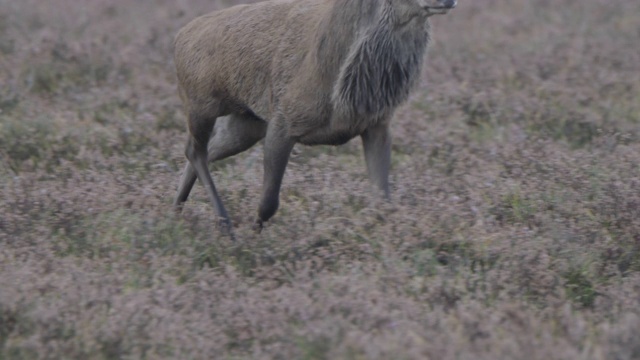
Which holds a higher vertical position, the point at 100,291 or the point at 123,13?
the point at 100,291

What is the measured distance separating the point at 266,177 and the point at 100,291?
164 centimetres

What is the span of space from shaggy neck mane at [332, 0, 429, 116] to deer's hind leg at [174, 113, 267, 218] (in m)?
1.15

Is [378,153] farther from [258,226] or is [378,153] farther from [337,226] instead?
[258,226]

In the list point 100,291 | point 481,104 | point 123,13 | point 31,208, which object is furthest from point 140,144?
point 123,13

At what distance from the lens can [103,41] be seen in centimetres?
1216

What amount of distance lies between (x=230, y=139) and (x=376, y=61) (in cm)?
154

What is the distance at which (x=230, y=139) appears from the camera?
25.7 feet

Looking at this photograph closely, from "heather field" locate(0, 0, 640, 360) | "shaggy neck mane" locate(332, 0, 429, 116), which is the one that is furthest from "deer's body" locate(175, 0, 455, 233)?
"heather field" locate(0, 0, 640, 360)

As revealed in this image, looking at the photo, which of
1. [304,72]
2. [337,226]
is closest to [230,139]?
[304,72]

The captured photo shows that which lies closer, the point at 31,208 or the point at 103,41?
the point at 31,208

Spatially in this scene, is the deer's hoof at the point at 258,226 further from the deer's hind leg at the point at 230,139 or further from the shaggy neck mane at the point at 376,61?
the shaggy neck mane at the point at 376,61

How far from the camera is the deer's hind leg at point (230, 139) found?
305 inches

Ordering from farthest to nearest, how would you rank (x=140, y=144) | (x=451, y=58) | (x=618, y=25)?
(x=618, y=25), (x=451, y=58), (x=140, y=144)

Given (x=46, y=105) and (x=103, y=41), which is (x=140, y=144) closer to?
(x=46, y=105)
